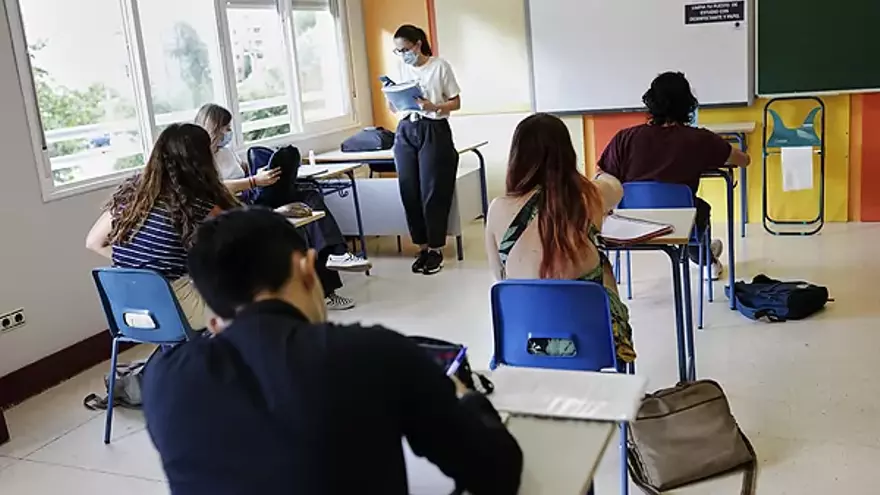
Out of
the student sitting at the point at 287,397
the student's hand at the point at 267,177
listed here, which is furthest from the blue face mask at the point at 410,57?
the student sitting at the point at 287,397

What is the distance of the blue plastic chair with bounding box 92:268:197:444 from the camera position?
2.86 m

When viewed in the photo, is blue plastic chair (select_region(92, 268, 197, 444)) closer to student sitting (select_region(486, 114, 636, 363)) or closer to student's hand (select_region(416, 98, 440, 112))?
student sitting (select_region(486, 114, 636, 363))

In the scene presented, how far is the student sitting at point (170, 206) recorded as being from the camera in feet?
9.48

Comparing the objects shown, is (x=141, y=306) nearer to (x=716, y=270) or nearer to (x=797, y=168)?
(x=716, y=270)

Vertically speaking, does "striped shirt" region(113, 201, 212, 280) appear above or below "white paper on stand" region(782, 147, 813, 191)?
above

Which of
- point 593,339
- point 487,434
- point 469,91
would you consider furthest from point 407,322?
point 487,434

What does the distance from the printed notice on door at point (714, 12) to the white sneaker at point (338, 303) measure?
2994 millimetres

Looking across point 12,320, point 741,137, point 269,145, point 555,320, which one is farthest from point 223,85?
point 555,320

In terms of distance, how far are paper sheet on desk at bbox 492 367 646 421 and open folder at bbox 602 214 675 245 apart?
3.82ft

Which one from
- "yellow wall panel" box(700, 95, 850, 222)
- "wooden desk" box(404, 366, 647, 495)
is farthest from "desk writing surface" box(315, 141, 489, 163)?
"wooden desk" box(404, 366, 647, 495)

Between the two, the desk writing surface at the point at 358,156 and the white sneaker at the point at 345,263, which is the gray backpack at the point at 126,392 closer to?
the white sneaker at the point at 345,263

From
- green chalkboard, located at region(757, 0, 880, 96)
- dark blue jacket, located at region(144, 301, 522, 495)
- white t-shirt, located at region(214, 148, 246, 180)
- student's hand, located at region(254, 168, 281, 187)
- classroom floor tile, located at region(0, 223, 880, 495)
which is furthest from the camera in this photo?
green chalkboard, located at region(757, 0, 880, 96)

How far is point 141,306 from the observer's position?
295 centimetres

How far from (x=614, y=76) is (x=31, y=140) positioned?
381cm
